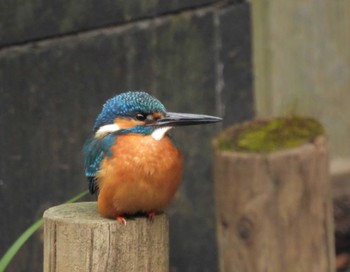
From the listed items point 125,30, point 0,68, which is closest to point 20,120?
point 0,68

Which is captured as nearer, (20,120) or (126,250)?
(126,250)

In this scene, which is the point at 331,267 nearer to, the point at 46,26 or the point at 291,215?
the point at 291,215

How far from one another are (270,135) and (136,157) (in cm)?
176

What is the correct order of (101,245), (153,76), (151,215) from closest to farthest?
(101,245) → (151,215) → (153,76)

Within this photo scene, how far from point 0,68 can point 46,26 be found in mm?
357

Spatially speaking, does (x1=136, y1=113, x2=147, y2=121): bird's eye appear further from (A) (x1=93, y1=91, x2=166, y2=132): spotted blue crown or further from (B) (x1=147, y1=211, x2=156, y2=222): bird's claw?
(B) (x1=147, y1=211, x2=156, y2=222): bird's claw

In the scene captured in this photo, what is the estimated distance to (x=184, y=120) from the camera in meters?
4.31

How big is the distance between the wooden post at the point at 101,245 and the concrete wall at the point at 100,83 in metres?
2.82

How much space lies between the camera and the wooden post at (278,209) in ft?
18.5

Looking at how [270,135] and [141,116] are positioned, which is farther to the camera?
[270,135]

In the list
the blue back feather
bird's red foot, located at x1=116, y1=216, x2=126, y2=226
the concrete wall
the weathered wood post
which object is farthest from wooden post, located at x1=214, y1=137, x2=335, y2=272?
bird's red foot, located at x1=116, y1=216, x2=126, y2=226

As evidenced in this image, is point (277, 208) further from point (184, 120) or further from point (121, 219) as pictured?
point (121, 219)

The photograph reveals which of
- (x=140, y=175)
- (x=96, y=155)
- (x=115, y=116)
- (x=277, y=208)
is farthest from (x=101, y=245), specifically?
(x=277, y=208)

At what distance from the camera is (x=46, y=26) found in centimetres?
663
